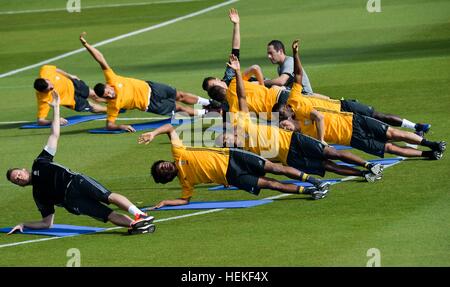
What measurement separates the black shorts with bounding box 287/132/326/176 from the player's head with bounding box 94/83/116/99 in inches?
277

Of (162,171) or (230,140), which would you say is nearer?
(162,171)

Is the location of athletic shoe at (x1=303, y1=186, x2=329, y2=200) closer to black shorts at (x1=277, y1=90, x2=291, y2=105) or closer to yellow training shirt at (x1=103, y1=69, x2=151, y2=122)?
black shorts at (x1=277, y1=90, x2=291, y2=105)

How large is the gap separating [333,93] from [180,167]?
11124mm

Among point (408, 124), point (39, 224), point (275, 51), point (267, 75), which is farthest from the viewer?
point (267, 75)

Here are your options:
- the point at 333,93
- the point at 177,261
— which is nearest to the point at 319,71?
the point at 333,93

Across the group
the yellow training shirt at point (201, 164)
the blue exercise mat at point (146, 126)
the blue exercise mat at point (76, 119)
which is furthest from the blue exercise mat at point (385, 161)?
the blue exercise mat at point (76, 119)

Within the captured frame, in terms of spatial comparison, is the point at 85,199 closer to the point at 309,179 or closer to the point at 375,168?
the point at 309,179

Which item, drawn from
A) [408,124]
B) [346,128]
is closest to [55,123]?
[346,128]

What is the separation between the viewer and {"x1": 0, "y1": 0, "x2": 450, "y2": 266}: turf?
17.2 metres

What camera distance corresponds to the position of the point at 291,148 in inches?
821

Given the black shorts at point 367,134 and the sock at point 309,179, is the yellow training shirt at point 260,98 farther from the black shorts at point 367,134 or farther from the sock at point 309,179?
the sock at point 309,179

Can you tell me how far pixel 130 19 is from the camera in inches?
1778

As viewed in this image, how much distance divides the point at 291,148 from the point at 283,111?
165 cm
